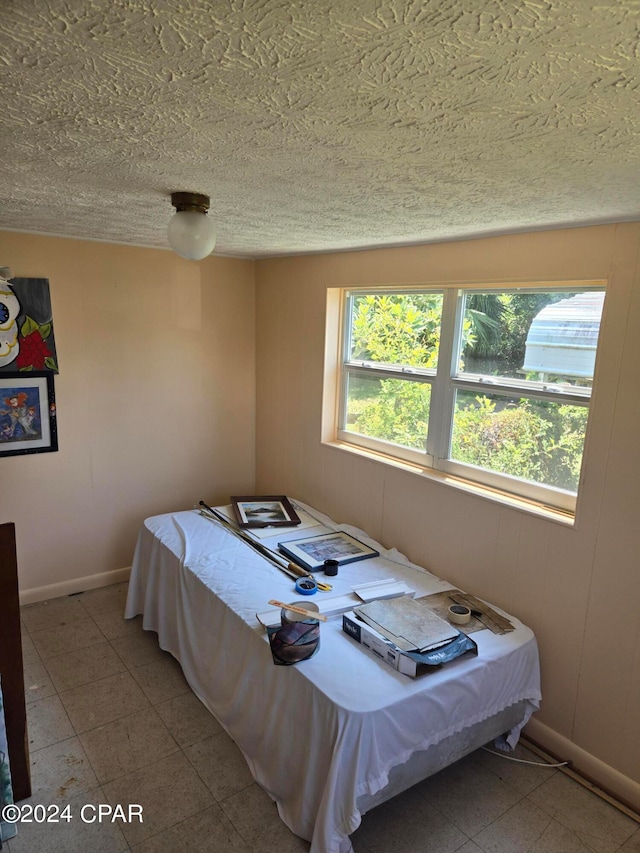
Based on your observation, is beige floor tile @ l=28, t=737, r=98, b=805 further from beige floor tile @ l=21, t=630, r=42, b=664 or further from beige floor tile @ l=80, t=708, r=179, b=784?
beige floor tile @ l=21, t=630, r=42, b=664

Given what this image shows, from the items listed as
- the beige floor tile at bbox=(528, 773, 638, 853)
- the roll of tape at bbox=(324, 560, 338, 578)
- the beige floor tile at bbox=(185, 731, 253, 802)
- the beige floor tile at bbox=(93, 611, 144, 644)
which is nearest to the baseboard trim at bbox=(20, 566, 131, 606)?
the beige floor tile at bbox=(93, 611, 144, 644)

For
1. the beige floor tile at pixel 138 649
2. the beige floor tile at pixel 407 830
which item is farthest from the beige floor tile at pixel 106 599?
the beige floor tile at pixel 407 830

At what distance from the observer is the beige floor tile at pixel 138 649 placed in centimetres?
276

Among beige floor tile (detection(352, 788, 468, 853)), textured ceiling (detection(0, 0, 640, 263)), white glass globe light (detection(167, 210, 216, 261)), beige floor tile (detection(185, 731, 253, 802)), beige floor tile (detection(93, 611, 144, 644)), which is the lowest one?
beige floor tile (detection(352, 788, 468, 853))

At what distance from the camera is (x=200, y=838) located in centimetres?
183

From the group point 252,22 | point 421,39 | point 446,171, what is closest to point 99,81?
point 252,22

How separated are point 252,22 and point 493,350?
1.98 m

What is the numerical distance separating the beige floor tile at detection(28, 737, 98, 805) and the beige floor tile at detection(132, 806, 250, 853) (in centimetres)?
37

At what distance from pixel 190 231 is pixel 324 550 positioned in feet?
5.53

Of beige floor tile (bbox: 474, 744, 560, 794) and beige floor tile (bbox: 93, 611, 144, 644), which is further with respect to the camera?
beige floor tile (bbox: 93, 611, 144, 644)

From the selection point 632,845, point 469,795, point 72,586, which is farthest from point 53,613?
point 632,845

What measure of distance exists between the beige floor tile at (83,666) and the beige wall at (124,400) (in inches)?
26.0

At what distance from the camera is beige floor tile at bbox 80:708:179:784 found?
2.12 metres

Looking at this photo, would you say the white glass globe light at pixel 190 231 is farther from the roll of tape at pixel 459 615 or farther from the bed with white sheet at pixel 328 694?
the roll of tape at pixel 459 615
